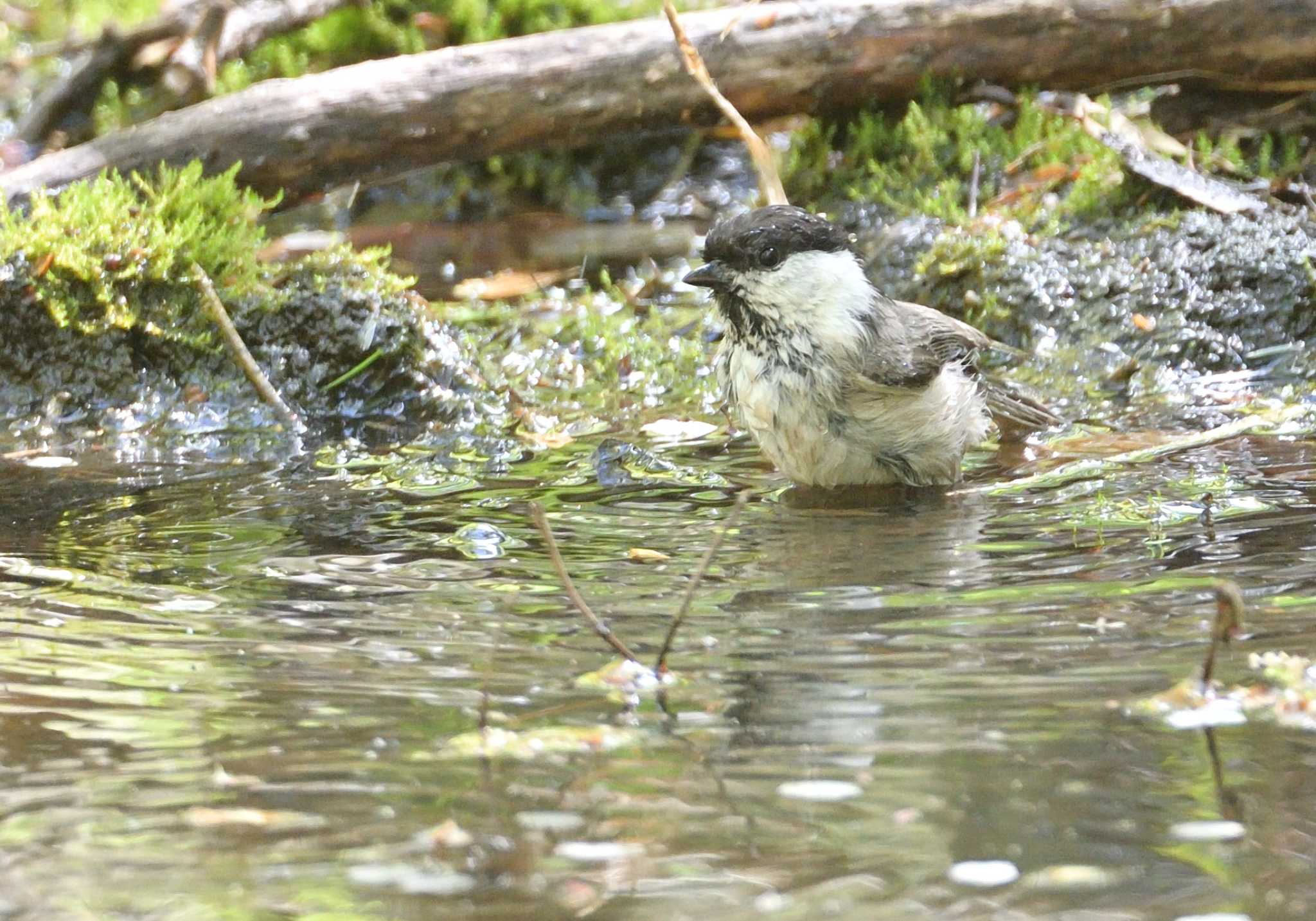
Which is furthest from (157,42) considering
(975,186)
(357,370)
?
(975,186)

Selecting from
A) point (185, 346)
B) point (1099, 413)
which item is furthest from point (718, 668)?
point (185, 346)

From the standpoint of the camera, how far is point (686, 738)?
287cm

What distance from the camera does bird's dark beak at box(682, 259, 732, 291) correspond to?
486 centimetres

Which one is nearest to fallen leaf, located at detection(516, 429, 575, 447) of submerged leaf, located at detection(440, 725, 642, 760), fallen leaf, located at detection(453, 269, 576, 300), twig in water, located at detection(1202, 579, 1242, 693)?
fallen leaf, located at detection(453, 269, 576, 300)

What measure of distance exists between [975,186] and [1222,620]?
4.60 m

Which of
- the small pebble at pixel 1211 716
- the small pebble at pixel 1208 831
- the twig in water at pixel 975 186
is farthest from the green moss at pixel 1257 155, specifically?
the small pebble at pixel 1208 831

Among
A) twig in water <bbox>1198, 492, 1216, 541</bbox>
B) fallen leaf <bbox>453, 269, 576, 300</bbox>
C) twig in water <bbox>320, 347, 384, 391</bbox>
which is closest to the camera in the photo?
twig in water <bbox>1198, 492, 1216, 541</bbox>

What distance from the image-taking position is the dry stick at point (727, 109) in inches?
256

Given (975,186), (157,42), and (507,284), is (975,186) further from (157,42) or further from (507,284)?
(157,42)

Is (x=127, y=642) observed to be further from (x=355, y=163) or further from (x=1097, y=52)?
(x=1097, y=52)

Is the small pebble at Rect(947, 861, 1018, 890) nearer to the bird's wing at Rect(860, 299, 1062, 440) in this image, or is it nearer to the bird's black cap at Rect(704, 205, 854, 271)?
the bird's wing at Rect(860, 299, 1062, 440)

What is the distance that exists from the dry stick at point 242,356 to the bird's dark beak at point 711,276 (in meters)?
1.89

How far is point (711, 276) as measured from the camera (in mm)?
4863

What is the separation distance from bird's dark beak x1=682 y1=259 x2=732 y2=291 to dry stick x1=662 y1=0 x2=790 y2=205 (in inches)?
66.1
